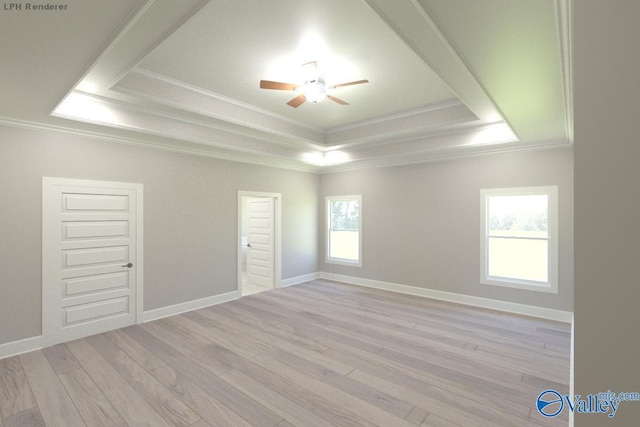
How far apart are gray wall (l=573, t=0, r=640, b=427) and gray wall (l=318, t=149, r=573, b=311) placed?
4161mm

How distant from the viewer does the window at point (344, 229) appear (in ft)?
21.7

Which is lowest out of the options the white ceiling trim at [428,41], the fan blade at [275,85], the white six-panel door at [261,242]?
the white six-panel door at [261,242]

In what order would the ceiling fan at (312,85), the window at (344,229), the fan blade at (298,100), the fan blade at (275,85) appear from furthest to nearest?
the window at (344,229)
the fan blade at (298,100)
the ceiling fan at (312,85)
the fan blade at (275,85)

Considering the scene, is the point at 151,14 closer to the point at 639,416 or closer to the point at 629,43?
the point at 629,43

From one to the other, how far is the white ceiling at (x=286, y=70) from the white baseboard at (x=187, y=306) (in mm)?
2483

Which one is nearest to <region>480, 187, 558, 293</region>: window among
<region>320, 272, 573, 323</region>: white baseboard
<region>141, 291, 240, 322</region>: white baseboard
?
<region>320, 272, 573, 323</region>: white baseboard

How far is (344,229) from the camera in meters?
6.91

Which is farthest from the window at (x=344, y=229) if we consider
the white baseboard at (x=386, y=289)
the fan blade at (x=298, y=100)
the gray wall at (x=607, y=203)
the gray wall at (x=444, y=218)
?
the gray wall at (x=607, y=203)

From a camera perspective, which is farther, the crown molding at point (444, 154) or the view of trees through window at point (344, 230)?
the view of trees through window at point (344, 230)

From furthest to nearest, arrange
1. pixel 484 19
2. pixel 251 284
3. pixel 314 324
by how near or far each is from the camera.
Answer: pixel 251 284 → pixel 314 324 → pixel 484 19

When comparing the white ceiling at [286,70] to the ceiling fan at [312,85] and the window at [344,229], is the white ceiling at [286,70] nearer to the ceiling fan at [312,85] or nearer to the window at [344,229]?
the ceiling fan at [312,85]

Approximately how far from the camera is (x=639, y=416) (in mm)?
958

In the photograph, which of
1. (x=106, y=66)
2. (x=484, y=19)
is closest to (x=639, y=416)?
(x=484, y=19)

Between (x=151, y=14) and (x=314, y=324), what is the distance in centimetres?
386
